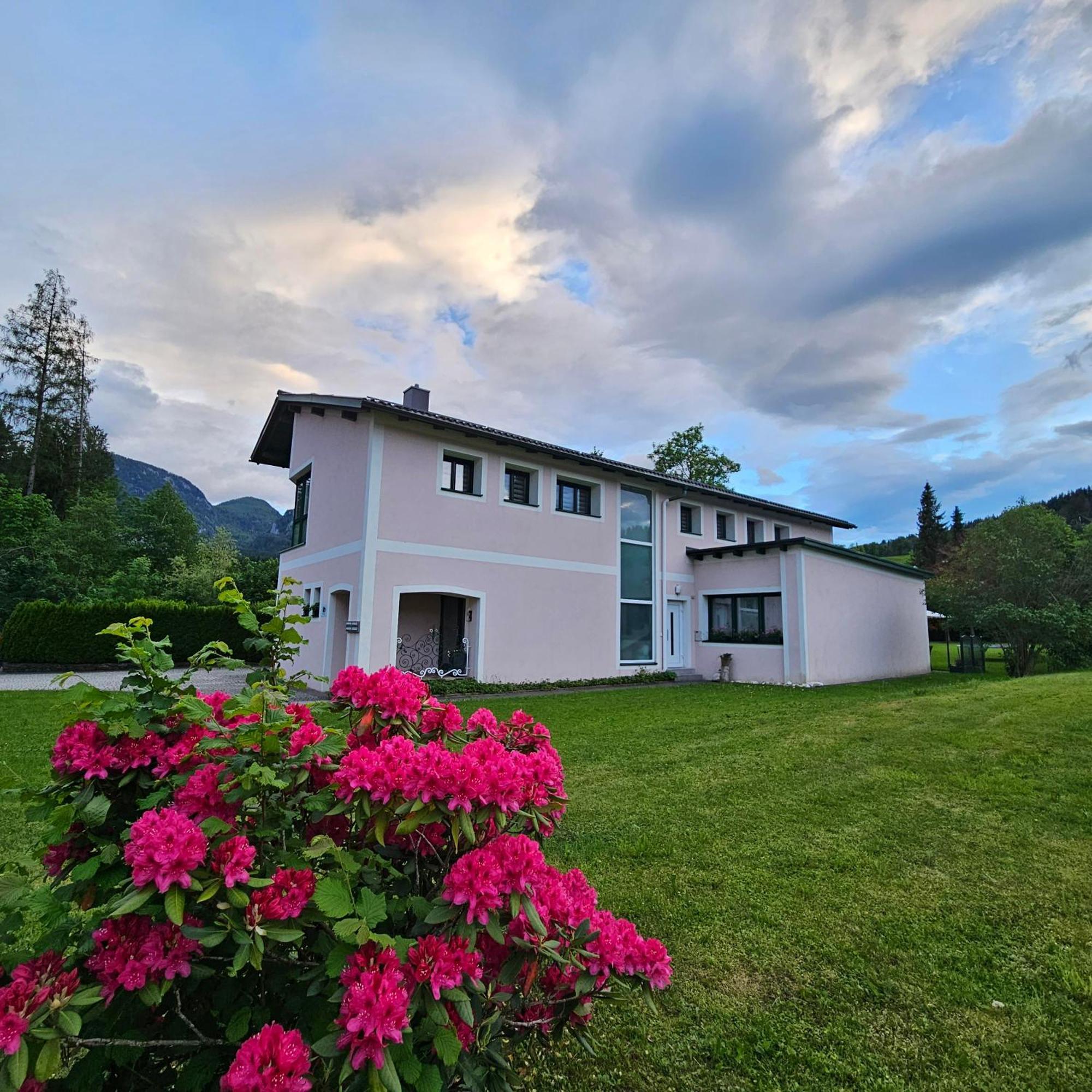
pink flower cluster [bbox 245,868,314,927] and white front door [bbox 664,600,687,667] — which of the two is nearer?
pink flower cluster [bbox 245,868,314,927]

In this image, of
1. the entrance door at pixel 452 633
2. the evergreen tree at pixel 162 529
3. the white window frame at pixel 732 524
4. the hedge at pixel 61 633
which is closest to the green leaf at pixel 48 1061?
the entrance door at pixel 452 633

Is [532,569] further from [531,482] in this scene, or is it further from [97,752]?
[97,752]

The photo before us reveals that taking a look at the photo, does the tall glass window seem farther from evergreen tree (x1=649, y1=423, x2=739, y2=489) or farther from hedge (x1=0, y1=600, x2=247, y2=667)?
evergreen tree (x1=649, y1=423, x2=739, y2=489)

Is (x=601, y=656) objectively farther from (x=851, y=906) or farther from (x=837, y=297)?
(x=851, y=906)

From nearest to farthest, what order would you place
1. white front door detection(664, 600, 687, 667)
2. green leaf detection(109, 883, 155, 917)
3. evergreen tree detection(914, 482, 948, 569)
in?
green leaf detection(109, 883, 155, 917) → white front door detection(664, 600, 687, 667) → evergreen tree detection(914, 482, 948, 569)

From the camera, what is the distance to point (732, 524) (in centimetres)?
1952

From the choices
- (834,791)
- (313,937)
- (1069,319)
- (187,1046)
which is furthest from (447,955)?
(1069,319)

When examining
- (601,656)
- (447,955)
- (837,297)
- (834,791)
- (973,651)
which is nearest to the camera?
(447,955)

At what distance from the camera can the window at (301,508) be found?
15.2 meters

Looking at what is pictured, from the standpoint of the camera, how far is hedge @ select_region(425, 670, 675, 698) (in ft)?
40.7

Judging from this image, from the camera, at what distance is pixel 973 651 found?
21.7 metres

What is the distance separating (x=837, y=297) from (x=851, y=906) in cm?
1334

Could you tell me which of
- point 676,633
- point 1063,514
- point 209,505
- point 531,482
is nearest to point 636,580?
point 676,633

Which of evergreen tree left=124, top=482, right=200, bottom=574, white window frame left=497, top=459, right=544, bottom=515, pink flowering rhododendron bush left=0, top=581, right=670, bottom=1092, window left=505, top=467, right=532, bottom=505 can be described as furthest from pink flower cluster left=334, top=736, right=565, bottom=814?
evergreen tree left=124, top=482, right=200, bottom=574
